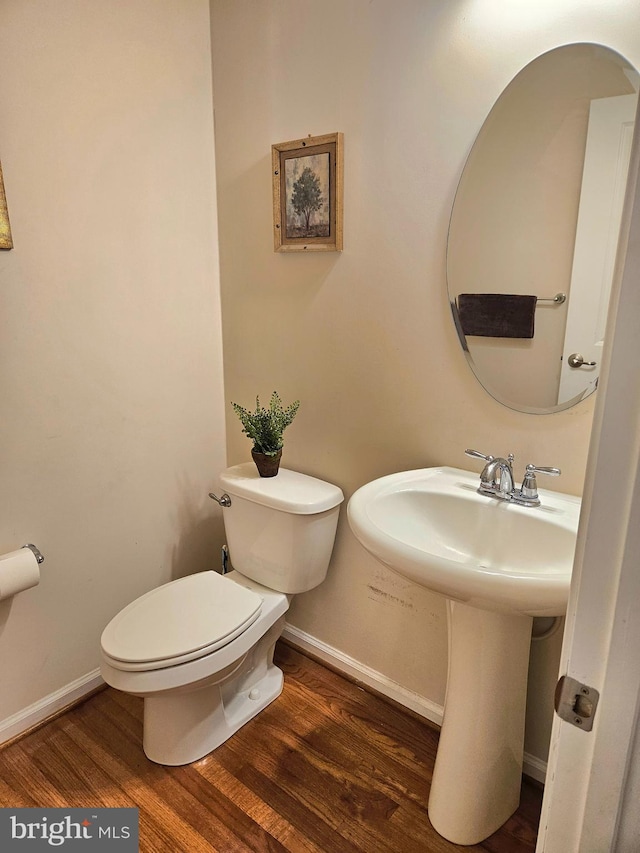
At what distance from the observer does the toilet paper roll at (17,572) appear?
151cm

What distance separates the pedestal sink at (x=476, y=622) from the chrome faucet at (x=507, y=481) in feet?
0.07

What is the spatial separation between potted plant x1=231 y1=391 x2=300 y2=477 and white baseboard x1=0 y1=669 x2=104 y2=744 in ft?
3.03

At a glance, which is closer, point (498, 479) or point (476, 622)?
point (476, 622)

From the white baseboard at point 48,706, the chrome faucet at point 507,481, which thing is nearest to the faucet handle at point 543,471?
the chrome faucet at point 507,481

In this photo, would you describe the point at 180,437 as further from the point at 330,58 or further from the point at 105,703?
the point at 330,58

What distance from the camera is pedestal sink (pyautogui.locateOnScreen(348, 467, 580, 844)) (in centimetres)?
125

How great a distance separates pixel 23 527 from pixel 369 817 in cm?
127

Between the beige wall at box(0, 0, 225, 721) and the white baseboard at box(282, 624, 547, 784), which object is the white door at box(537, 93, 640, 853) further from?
the beige wall at box(0, 0, 225, 721)

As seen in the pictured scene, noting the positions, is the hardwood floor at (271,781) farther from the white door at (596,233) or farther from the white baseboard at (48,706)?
the white door at (596,233)

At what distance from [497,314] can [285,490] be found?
83 cm

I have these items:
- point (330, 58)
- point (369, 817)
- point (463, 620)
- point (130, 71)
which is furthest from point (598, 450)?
point (130, 71)

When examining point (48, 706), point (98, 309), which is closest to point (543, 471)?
point (98, 309)

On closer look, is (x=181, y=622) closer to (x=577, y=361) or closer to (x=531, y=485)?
(x=531, y=485)

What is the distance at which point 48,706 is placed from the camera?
69.4 inches
